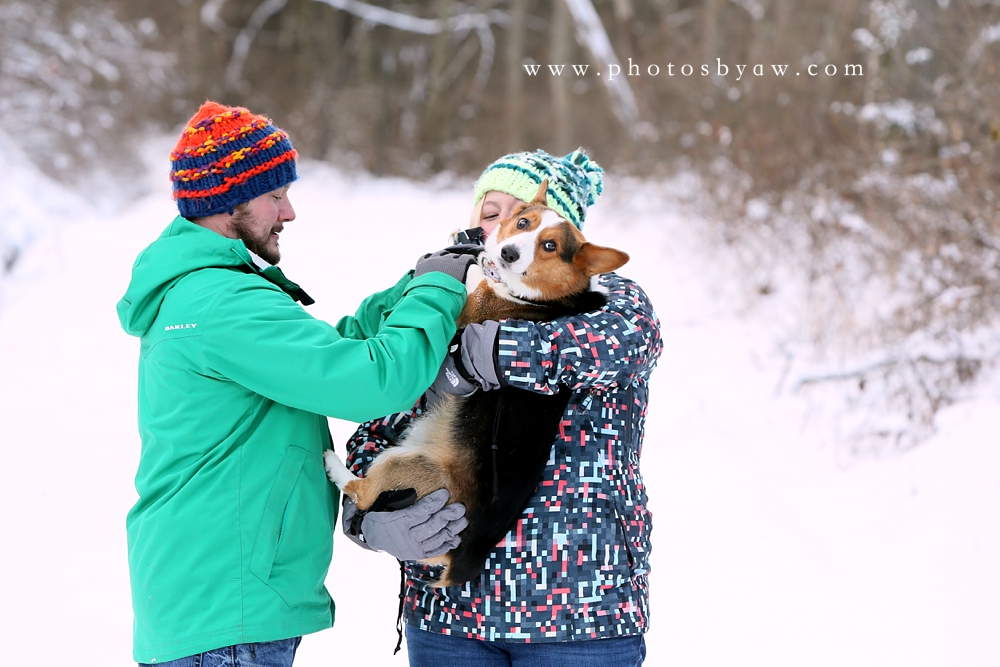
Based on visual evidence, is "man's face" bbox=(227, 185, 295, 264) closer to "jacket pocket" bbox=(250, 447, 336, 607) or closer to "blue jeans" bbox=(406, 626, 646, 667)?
"jacket pocket" bbox=(250, 447, 336, 607)

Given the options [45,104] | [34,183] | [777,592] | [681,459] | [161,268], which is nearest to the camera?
[161,268]

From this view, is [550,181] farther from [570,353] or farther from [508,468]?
[508,468]

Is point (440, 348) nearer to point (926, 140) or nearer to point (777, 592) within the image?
point (777, 592)

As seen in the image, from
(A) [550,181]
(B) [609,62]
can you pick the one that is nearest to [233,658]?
(A) [550,181]

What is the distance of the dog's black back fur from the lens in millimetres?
2098

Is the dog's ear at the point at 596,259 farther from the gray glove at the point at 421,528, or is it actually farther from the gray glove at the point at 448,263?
the gray glove at the point at 421,528

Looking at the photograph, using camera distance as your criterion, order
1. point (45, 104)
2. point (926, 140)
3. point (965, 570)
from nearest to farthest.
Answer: point (965, 570) < point (926, 140) < point (45, 104)

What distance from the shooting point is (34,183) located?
11.5m

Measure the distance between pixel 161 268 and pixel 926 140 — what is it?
22.8 feet

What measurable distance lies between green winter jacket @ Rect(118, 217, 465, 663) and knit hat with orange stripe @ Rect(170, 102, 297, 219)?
84mm

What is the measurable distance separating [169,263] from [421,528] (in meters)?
0.93

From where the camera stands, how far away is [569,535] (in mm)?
2105

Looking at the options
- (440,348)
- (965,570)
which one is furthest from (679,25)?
(440,348)

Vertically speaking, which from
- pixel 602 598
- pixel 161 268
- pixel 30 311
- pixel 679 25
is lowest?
pixel 602 598
